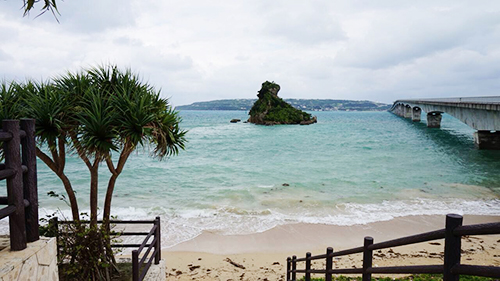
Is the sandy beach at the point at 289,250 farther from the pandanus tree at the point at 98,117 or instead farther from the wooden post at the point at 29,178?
the wooden post at the point at 29,178

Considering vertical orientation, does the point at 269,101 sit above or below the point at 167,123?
above

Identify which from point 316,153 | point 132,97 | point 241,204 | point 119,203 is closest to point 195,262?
point 132,97

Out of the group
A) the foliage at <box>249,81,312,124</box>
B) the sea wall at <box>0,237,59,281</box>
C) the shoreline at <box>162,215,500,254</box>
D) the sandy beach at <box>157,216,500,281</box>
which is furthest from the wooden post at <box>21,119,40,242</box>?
the foliage at <box>249,81,312,124</box>

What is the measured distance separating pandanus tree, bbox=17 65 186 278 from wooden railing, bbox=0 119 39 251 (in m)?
2.51

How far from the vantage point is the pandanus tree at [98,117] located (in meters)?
4.96

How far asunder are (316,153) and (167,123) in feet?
92.4

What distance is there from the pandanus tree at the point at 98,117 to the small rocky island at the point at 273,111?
72.4 m

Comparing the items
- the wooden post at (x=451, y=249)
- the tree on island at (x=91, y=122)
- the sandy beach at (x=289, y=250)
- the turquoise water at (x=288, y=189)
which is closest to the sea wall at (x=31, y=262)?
the tree on island at (x=91, y=122)

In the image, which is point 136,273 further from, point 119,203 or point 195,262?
point 119,203

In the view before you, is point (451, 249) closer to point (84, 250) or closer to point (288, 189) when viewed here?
point (84, 250)

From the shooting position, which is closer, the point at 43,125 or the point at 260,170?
the point at 43,125

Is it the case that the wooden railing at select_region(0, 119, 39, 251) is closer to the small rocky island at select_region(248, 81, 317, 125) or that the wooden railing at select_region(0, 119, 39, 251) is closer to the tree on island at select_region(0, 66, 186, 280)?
the tree on island at select_region(0, 66, 186, 280)

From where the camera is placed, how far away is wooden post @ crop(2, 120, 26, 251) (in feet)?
7.52

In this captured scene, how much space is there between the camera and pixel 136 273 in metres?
4.18
